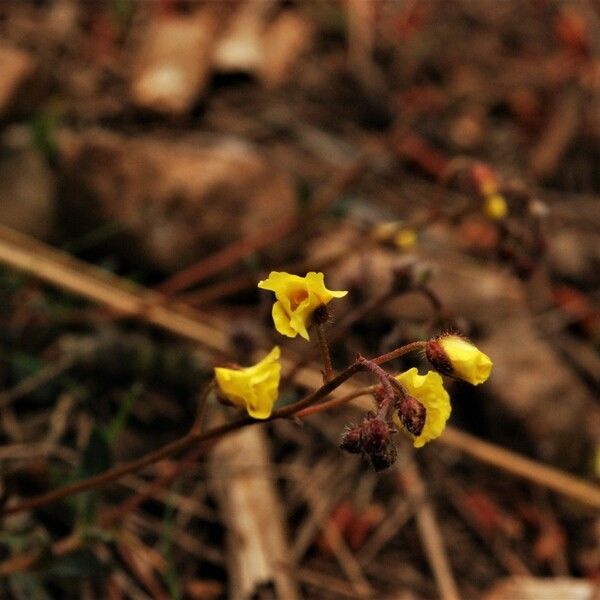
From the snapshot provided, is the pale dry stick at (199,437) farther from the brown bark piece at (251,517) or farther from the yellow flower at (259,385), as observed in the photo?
the brown bark piece at (251,517)


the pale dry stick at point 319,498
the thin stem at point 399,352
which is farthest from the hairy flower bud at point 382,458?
the pale dry stick at point 319,498

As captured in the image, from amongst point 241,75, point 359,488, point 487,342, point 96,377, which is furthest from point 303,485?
point 241,75

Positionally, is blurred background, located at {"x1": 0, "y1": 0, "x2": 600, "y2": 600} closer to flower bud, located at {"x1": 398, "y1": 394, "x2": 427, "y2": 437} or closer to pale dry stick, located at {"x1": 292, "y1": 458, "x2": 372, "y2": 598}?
pale dry stick, located at {"x1": 292, "y1": 458, "x2": 372, "y2": 598}

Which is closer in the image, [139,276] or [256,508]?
[256,508]

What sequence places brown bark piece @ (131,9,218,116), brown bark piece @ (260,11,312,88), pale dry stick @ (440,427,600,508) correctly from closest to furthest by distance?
pale dry stick @ (440,427,600,508)
brown bark piece @ (131,9,218,116)
brown bark piece @ (260,11,312,88)

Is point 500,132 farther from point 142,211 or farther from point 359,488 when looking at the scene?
point 359,488

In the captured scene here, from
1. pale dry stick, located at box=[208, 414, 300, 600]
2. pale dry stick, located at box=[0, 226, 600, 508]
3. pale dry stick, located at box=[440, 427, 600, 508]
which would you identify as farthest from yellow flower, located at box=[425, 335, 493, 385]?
pale dry stick, located at box=[440, 427, 600, 508]

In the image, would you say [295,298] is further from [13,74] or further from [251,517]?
[13,74]
